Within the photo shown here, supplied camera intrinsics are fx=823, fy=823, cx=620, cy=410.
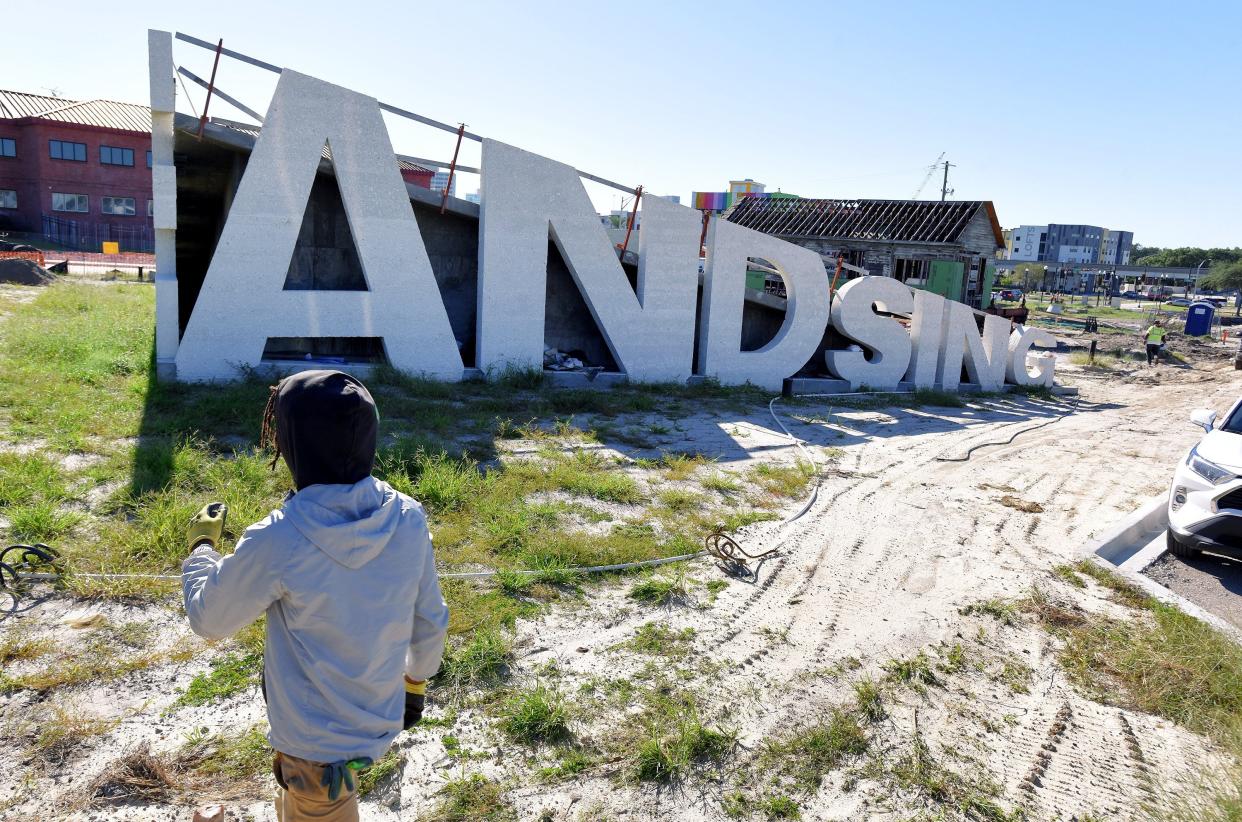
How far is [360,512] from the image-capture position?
230 cm

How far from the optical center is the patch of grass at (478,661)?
14.7 feet

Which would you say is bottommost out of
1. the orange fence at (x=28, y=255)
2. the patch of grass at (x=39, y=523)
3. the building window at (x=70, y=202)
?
the patch of grass at (x=39, y=523)

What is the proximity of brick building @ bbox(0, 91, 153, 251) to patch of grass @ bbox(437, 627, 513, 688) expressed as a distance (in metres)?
42.0

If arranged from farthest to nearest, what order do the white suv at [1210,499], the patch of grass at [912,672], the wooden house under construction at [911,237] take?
the wooden house under construction at [911,237]
the white suv at [1210,499]
the patch of grass at [912,672]

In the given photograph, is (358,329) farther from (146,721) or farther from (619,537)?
(146,721)

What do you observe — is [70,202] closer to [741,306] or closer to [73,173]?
[73,173]

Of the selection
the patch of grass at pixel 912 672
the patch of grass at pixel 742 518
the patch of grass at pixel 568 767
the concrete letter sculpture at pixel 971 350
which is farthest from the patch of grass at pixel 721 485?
the concrete letter sculpture at pixel 971 350

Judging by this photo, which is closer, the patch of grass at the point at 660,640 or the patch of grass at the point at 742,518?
the patch of grass at the point at 660,640

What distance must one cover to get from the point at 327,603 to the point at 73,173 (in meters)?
46.2

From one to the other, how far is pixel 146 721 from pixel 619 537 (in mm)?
3617

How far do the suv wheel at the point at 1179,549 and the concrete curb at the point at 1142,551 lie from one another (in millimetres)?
100

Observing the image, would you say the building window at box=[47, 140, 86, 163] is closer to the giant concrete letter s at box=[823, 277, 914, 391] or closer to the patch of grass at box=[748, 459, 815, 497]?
the giant concrete letter s at box=[823, 277, 914, 391]

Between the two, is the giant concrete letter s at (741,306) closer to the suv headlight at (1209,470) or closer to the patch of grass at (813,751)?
the suv headlight at (1209,470)

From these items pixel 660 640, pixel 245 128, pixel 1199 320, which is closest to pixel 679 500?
pixel 660 640
